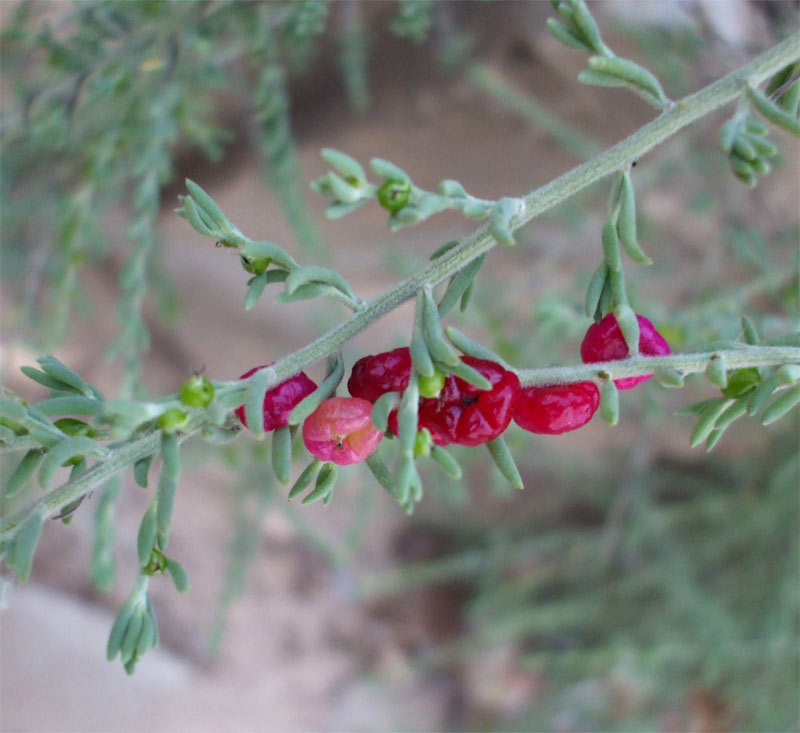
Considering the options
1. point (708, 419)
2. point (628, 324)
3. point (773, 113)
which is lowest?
point (708, 419)

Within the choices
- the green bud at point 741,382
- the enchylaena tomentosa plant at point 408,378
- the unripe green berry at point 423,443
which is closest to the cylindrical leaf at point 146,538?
the enchylaena tomentosa plant at point 408,378

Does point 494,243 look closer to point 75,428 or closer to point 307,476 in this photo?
point 307,476

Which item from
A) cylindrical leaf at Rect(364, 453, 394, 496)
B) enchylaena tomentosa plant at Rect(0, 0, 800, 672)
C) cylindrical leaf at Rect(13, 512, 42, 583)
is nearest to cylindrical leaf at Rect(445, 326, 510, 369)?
enchylaena tomentosa plant at Rect(0, 0, 800, 672)

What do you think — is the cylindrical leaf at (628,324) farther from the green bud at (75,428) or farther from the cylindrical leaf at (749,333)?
the green bud at (75,428)

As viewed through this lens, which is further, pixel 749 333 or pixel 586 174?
pixel 749 333

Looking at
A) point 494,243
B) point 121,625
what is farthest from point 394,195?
point 121,625
